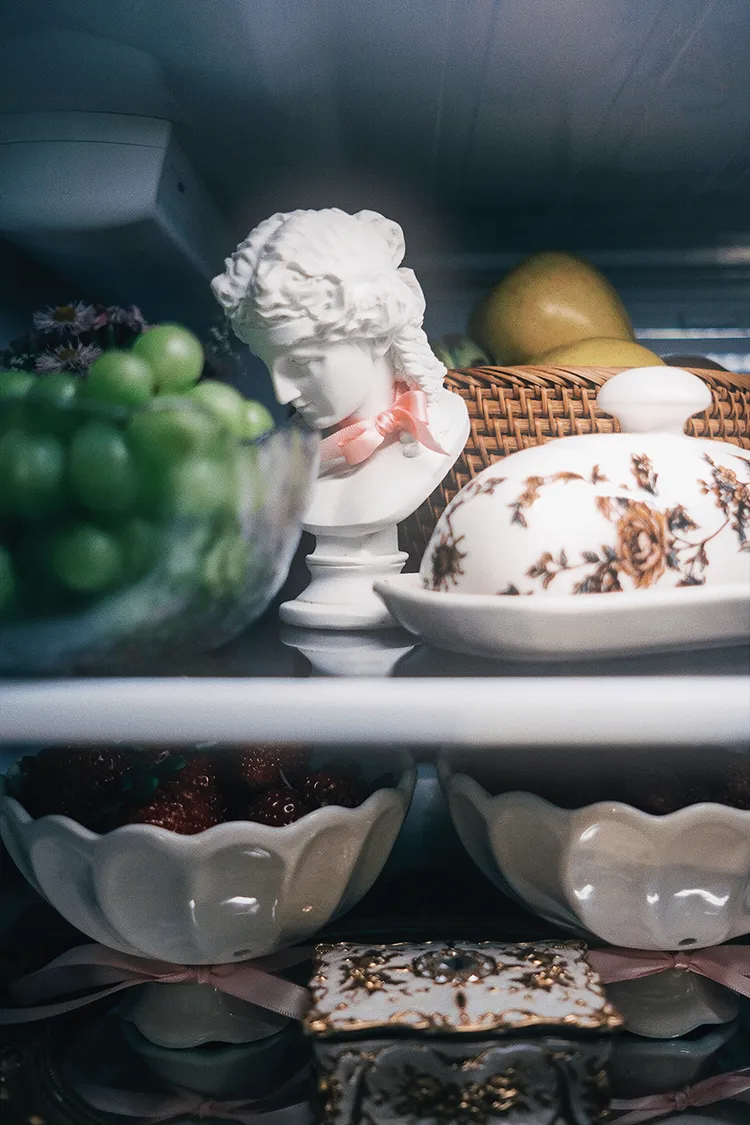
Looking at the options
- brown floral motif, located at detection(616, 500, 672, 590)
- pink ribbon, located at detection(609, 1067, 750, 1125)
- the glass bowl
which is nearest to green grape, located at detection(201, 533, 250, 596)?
the glass bowl

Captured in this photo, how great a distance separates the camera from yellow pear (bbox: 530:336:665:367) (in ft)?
2.63

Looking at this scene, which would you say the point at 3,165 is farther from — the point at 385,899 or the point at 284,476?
the point at 385,899

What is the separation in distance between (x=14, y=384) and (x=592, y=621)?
321 mm

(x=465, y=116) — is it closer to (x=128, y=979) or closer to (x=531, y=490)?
(x=531, y=490)

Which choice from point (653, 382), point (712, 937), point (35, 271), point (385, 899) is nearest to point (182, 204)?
point (35, 271)

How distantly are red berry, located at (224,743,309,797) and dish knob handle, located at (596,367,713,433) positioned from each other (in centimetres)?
31

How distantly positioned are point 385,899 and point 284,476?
33 cm

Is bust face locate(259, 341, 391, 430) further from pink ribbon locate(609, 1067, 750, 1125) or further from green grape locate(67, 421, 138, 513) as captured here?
pink ribbon locate(609, 1067, 750, 1125)

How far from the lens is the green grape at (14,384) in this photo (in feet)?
1.58

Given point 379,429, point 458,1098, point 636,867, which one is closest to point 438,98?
point 379,429

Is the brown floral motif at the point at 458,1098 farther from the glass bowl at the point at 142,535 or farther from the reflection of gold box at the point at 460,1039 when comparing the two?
the glass bowl at the point at 142,535

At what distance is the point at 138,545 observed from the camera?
0.46m

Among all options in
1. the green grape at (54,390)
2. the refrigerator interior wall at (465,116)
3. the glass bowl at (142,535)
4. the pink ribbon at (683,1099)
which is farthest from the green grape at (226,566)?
the refrigerator interior wall at (465,116)

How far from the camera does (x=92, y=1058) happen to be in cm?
53
